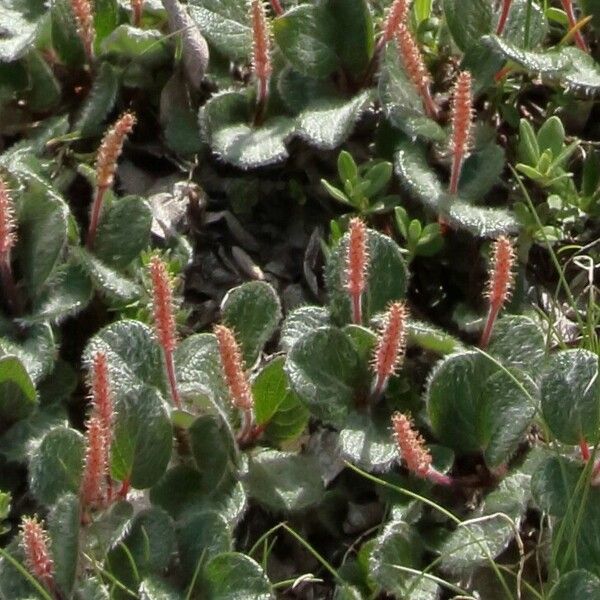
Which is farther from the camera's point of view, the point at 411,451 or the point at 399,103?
the point at 399,103

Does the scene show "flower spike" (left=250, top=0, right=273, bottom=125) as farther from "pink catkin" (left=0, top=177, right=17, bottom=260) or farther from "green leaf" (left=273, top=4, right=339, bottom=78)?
"pink catkin" (left=0, top=177, right=17, bottom=260)

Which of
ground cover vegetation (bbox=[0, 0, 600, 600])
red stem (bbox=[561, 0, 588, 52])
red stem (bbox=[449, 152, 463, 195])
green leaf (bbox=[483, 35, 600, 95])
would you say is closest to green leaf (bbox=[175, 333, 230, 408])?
ground cover vegetation (bbox=[0, 0, 600, 600])

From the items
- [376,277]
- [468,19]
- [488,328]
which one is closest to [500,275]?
[488,328]

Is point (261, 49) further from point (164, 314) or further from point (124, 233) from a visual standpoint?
point (164, 314)

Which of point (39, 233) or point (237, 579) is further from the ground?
point (39, 233)

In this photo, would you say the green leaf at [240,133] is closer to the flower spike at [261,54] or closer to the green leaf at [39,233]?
the flower spike at [261,54]
